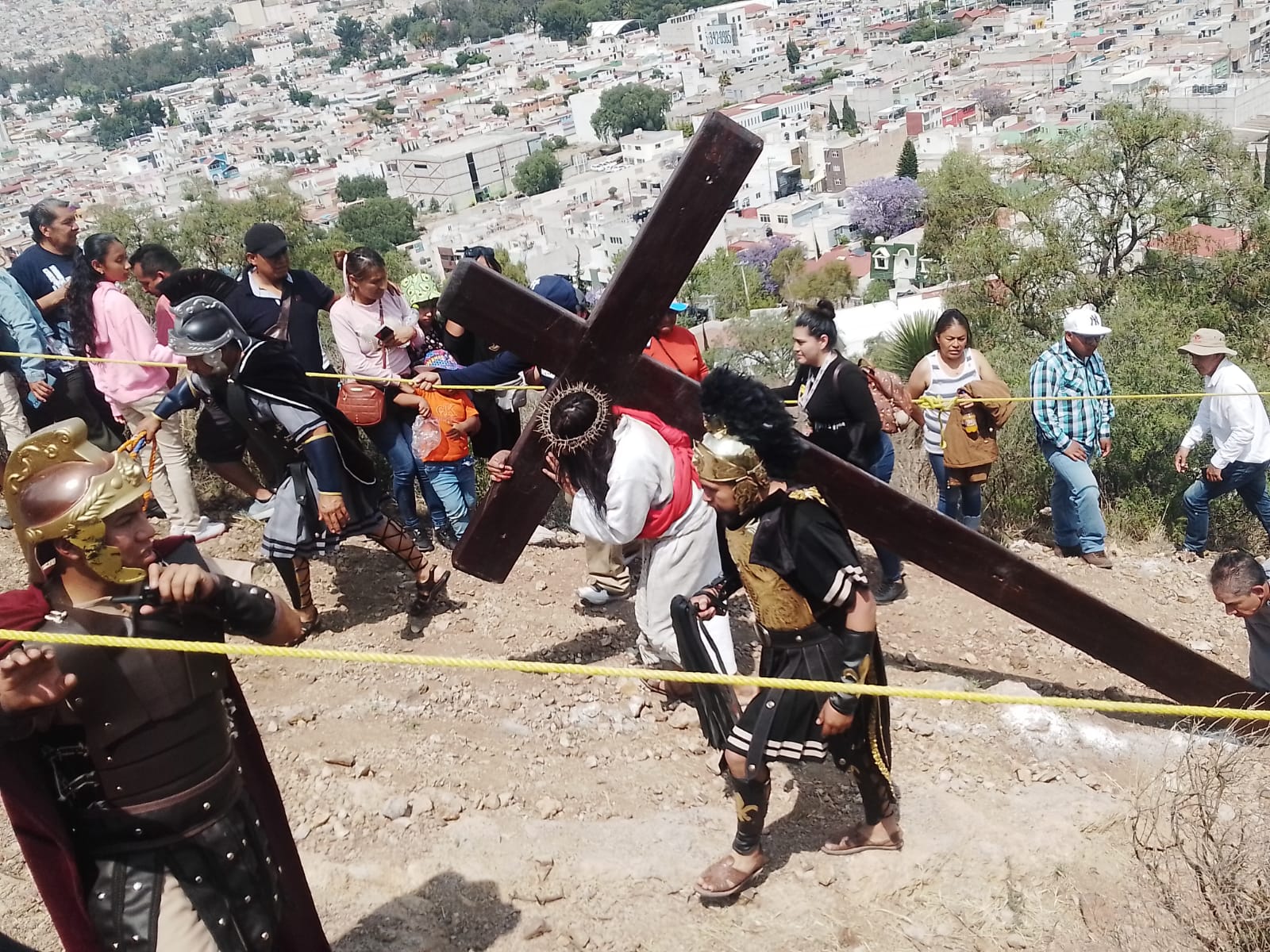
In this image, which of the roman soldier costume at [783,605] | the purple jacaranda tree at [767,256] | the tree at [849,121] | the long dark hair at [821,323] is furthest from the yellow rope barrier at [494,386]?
the tree at [849,121]

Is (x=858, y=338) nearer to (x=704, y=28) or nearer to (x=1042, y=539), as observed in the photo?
(x=1042, y=539)

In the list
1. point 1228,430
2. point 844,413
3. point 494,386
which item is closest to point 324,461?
point 494,386

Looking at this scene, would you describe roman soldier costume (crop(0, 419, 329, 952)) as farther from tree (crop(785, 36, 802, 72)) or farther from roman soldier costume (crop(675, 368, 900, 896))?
tree (crop(785, 36, 802, 72))

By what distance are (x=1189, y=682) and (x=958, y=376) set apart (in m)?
2.03

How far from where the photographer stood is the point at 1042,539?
713 centimetres

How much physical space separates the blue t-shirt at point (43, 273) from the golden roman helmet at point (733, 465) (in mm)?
4643

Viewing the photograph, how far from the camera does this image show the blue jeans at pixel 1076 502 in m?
6.02

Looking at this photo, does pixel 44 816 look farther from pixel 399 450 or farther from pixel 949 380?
pixel 949 380

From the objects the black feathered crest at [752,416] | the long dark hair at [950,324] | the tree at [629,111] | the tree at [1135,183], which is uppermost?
the black feathered crest at [752,416]

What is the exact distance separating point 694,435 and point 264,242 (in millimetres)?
2876

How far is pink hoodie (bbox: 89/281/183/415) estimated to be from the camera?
19.2ft

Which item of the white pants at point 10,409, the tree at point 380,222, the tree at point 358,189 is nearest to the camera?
the white pants at point 10,409

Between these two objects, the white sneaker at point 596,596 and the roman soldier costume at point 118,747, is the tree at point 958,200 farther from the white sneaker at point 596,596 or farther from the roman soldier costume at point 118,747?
the roman soldier costume at point 118,747

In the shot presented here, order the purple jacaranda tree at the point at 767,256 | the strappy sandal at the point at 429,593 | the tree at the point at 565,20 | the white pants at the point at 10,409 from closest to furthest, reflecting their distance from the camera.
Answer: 1. the strappy sandal at the point at 429,593
2. the white pants at the point at 10,409
3. the purple jacaranda tree at the point at 767,256
4. the tree at the point at 565,20
